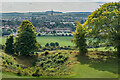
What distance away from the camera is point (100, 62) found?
22188mm

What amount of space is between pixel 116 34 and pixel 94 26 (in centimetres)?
333

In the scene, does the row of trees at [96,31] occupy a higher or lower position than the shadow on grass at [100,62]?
higher

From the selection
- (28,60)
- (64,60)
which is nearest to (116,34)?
(64,60)

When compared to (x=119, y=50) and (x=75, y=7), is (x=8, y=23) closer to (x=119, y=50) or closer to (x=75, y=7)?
(x=75, y=7)

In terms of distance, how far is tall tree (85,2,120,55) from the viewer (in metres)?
23.6

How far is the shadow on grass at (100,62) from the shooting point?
19.3 metres

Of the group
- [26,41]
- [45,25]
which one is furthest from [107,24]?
[45,25]

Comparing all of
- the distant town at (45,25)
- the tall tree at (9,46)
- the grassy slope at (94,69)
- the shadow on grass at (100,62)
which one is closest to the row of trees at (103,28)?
the shadow on grass at (100,62)

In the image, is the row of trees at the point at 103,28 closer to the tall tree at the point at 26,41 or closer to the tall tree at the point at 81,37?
the tall tree at the point at 81,37

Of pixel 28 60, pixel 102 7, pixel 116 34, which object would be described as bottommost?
pixel 28 60

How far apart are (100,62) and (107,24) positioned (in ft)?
18.5

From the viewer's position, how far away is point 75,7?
470ft

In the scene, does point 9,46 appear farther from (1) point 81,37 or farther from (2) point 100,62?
(2) point 100,62

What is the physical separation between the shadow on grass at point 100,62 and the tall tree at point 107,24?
224 cm
